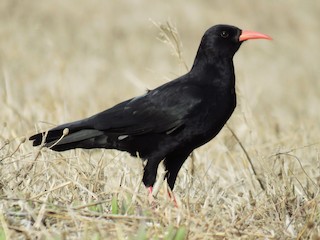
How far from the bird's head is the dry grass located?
522 millimetres

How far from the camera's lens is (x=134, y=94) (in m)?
10.6

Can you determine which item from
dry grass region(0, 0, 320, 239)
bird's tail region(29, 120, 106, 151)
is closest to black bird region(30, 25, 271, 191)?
bird's tail region(29, 120, 106, 151)

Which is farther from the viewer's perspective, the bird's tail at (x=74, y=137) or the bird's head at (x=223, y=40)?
the bird's head at (x=223, y=40)

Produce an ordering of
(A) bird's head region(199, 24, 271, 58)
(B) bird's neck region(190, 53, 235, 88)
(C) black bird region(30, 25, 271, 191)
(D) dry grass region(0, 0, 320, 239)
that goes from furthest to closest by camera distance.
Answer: (A) bird's head region(199, 24, 271, 58) → (B) bird's neck region(190, 53, 235, 88) → (C) black bird region(30, 25, 271, 191) → (D) dry grass region(0, 0, 320, 239)

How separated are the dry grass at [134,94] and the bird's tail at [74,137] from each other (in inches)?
3.2

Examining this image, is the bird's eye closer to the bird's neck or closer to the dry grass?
the bird's neck

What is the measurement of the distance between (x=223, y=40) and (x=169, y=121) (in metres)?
0.76

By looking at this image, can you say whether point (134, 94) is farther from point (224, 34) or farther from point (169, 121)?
point (169, 121)

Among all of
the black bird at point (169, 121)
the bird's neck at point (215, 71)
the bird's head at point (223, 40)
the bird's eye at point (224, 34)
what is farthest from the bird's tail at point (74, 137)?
the bird's eye at point (224, 34)

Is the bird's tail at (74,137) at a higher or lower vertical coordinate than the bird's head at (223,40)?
lower

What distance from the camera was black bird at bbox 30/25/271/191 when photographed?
16.6 ft

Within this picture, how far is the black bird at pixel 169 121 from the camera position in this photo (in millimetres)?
5062

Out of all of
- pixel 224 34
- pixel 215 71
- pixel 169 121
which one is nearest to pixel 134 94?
pixel 224 34

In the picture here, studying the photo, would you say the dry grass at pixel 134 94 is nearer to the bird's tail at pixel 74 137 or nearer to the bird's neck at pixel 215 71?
the bird's tail at pixel 74 137
